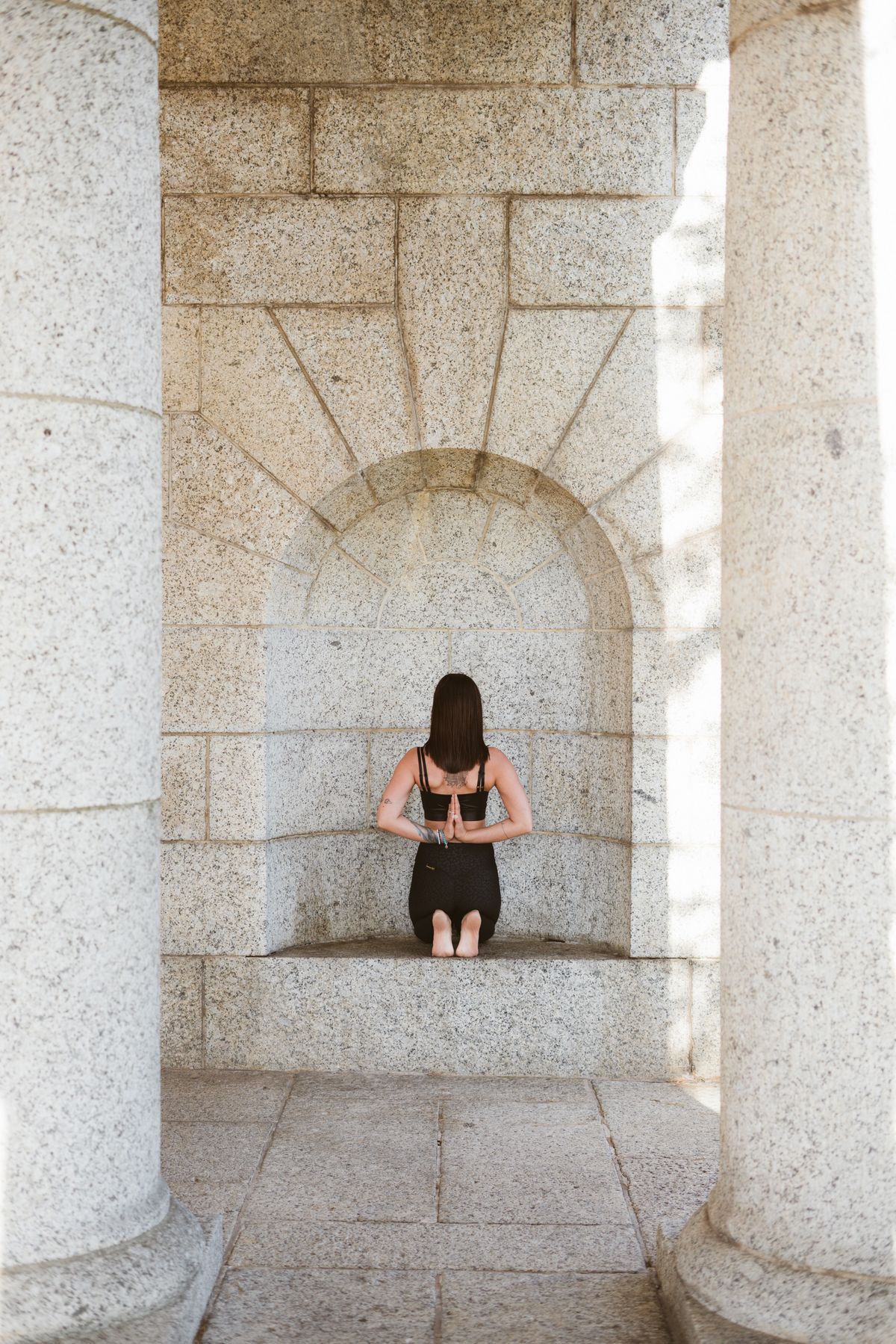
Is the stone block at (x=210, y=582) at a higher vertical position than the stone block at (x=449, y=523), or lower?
lower

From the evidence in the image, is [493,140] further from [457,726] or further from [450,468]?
[457,726]

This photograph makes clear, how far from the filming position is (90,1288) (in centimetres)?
290

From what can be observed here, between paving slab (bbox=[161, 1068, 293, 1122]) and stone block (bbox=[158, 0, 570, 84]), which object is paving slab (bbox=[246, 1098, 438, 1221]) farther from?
stone block (bbox=[158, 0, 570, 84])

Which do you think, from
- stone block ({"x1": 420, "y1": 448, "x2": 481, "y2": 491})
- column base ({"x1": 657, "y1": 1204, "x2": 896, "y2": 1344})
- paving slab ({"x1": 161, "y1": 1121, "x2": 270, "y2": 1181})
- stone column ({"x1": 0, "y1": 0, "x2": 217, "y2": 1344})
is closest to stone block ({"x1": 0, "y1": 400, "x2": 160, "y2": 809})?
stone column ({"x1": 0, "y1": 0, "x2": 217, "y2": 1344})

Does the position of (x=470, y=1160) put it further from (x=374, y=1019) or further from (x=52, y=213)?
(x=52, y=213)

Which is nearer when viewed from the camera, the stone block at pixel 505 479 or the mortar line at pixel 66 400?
the mortar line at pixel 66 400

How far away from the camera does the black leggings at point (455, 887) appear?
5938 millimetres

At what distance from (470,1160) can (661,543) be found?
276cm

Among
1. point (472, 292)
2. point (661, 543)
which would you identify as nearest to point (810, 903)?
point (661, 543)

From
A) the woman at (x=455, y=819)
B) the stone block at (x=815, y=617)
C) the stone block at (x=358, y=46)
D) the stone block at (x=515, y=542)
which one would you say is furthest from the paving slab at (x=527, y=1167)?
the stone block at (x=358, y=46)

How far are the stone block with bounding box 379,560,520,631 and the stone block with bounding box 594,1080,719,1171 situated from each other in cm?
233

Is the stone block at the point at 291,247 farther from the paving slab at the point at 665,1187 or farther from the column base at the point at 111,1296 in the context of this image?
the column base at the point at 111,1296

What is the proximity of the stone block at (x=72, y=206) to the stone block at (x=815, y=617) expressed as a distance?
5.18 ft

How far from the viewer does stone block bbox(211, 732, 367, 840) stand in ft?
18.9
